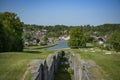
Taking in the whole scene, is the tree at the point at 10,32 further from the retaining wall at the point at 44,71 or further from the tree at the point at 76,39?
the tree at the point at 76,39

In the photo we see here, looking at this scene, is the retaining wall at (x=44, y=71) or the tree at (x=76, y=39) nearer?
the retaining wall at (x=44, y=71)

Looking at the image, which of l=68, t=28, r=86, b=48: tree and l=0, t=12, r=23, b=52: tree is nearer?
l=0, t=12, r=23, b=52: tree

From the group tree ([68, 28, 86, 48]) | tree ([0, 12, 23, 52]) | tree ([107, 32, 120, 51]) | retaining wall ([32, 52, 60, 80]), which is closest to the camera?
retaining wall ([32, 52, 60, 80])

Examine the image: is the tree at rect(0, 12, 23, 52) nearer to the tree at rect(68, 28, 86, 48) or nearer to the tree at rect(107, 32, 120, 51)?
the tree at rect(68, 28, 86, 48)

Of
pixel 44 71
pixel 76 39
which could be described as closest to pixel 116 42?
pixel 76 39

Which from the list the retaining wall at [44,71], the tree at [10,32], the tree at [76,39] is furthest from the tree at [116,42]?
the retaining wall at [44,71]

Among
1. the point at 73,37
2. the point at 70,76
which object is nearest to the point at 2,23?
the point at 70,76

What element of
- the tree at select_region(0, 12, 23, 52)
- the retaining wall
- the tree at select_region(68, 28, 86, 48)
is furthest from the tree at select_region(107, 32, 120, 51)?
the retaining wall

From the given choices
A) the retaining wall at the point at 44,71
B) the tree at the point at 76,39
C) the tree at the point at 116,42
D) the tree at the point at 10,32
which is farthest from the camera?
the tree at the point at 76,39

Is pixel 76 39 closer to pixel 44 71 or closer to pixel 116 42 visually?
pixel 116 42
